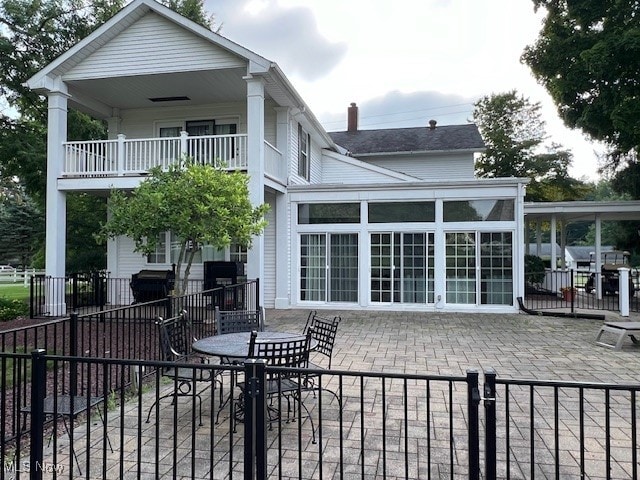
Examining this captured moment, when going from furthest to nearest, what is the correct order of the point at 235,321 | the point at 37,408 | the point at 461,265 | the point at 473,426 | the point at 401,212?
the point at 401,212
the point at 461,265
the point at 235,321
the point at 37,408
the point at 473,426

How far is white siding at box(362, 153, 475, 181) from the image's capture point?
20906mm


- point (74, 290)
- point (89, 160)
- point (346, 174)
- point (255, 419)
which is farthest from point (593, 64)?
point (74, 290)

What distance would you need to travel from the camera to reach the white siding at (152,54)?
1172cm

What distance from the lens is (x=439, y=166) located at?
21.1 metres

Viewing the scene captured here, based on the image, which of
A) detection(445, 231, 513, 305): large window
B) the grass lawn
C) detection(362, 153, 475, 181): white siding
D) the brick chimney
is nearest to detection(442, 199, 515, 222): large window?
detection(445, 231, 513, 305): large window

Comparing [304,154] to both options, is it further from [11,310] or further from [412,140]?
[11,310]

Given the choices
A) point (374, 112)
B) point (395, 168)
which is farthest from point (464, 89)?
point (395, 168)

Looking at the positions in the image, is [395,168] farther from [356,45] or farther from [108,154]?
[108,154]

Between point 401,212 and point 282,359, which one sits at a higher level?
point 401,212

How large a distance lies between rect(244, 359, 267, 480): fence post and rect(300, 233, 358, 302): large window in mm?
10917

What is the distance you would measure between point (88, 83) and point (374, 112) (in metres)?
31.5

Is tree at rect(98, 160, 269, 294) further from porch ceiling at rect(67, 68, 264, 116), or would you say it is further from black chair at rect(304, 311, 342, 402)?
porch ceiling at rect(67, 68, 264, 116)

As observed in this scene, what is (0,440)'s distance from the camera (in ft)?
11.0

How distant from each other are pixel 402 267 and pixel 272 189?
4.49 meters
